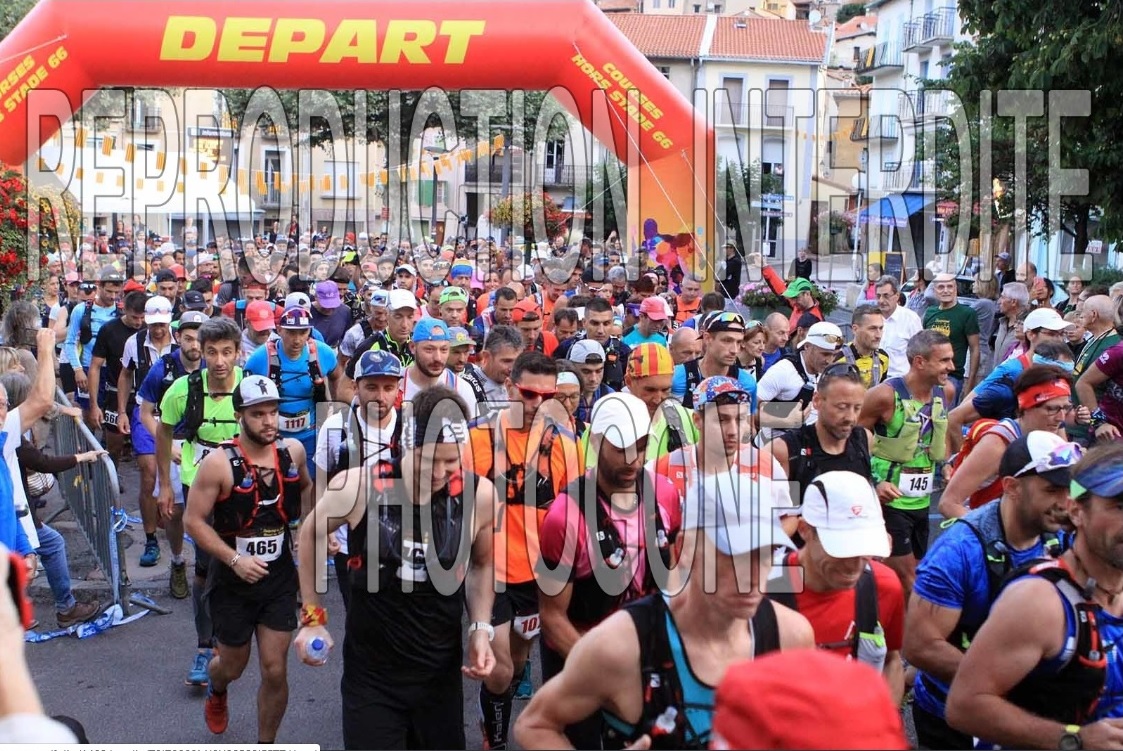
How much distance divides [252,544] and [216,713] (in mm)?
772

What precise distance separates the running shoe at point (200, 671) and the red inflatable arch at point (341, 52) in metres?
7.27

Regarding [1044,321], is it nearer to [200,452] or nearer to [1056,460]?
[1056,460]

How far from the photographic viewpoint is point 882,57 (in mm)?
46531

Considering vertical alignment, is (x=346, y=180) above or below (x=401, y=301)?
above

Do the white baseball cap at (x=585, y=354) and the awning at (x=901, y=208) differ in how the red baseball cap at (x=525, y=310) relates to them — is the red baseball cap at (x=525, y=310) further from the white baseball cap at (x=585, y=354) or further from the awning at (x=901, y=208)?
the awning at (x=901, y=208)

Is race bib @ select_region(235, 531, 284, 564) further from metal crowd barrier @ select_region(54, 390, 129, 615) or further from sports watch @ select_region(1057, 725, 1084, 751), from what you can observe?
sports watch @ select_region(1057, 725, 1084, 751)

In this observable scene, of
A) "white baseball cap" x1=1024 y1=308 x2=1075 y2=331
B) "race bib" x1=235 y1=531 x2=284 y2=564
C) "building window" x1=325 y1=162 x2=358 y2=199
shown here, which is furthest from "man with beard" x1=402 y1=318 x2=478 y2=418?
"building window" x1=325 y1=162 x2=358 y2=199

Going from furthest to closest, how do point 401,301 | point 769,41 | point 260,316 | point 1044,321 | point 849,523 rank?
point 769,41 → point 401,301 → point 260,316 → point 1044,321 → point 849,523

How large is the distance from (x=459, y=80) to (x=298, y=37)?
1655 mm

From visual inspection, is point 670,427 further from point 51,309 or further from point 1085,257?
point 1085,257

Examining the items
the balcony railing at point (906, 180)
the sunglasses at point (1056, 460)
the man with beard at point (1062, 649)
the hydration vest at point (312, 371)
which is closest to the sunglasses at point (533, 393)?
the sunglasses at point (1056, 460)

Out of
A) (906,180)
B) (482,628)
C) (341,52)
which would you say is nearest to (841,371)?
(482,628)

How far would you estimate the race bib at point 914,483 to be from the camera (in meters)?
5.12

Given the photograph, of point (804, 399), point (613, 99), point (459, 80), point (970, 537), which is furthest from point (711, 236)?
point (970, 537)
